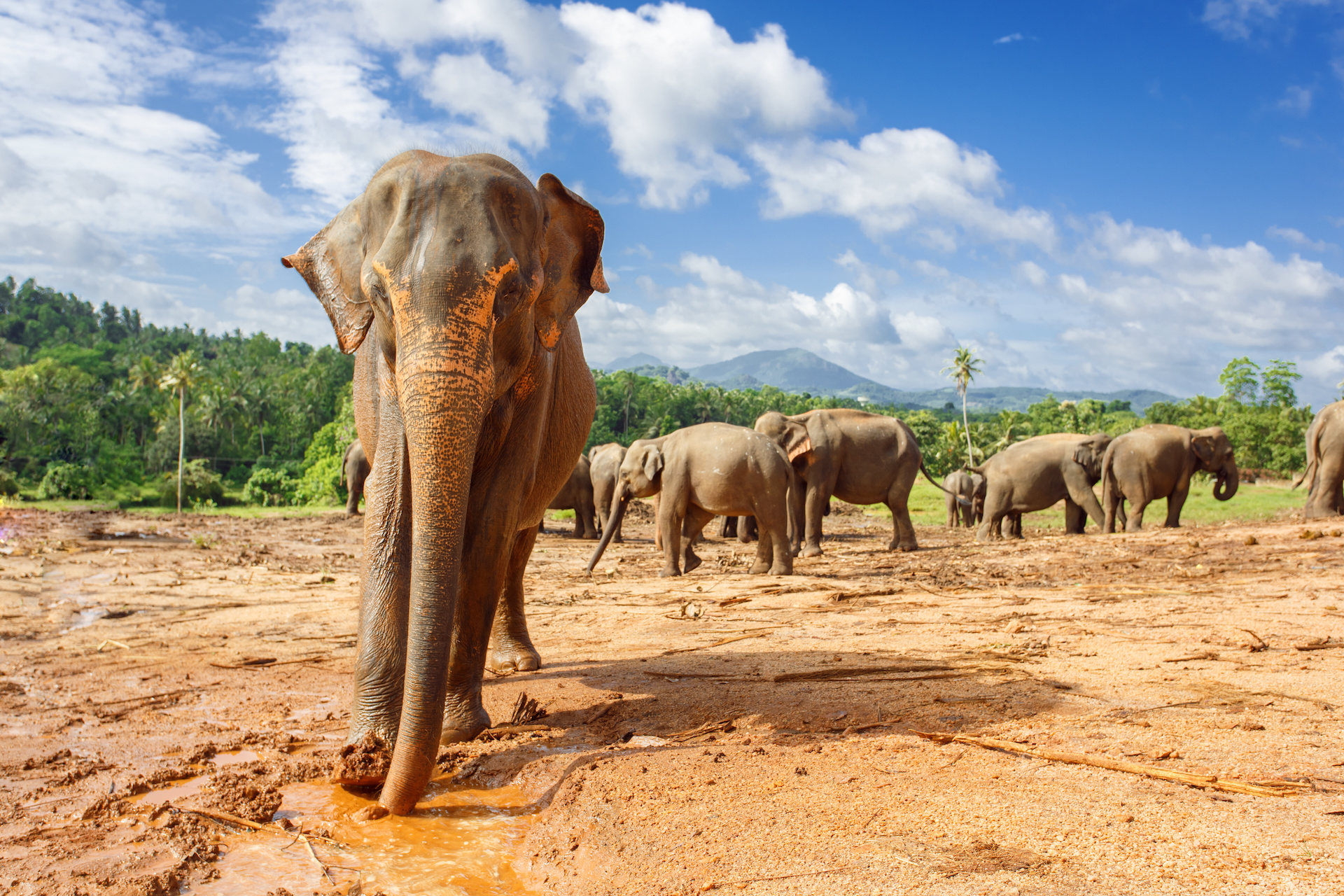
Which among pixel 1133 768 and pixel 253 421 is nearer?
pixel 1133 768

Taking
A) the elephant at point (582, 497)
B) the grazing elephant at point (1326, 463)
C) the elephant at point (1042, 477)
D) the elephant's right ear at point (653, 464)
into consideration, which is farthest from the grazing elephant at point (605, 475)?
the grazing elephant at point (1326, 463)

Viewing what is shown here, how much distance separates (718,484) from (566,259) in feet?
24.5

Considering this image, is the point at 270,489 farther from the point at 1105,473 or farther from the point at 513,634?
the point at 513,634

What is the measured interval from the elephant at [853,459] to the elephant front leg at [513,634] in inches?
424

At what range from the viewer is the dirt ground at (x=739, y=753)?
293cm

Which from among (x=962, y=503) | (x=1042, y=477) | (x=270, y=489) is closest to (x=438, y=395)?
(x=1042, y=477)

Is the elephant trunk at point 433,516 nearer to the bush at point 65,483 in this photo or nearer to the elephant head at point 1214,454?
the elephant head at point 1214,454

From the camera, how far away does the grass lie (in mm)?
22822

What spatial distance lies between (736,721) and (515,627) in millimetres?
2340

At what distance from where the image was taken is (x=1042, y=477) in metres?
20.0

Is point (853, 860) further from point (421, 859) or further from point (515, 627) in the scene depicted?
point (515, 627)

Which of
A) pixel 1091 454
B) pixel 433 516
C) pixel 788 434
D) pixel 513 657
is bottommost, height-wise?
pixel 513 657

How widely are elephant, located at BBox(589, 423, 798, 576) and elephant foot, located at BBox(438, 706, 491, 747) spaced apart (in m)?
7.64

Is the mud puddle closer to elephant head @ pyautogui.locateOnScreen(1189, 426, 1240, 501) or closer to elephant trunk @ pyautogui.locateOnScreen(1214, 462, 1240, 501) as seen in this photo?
elephant head @ pyautogui.locateOnScreen(1189, 426, 1240, 501)
